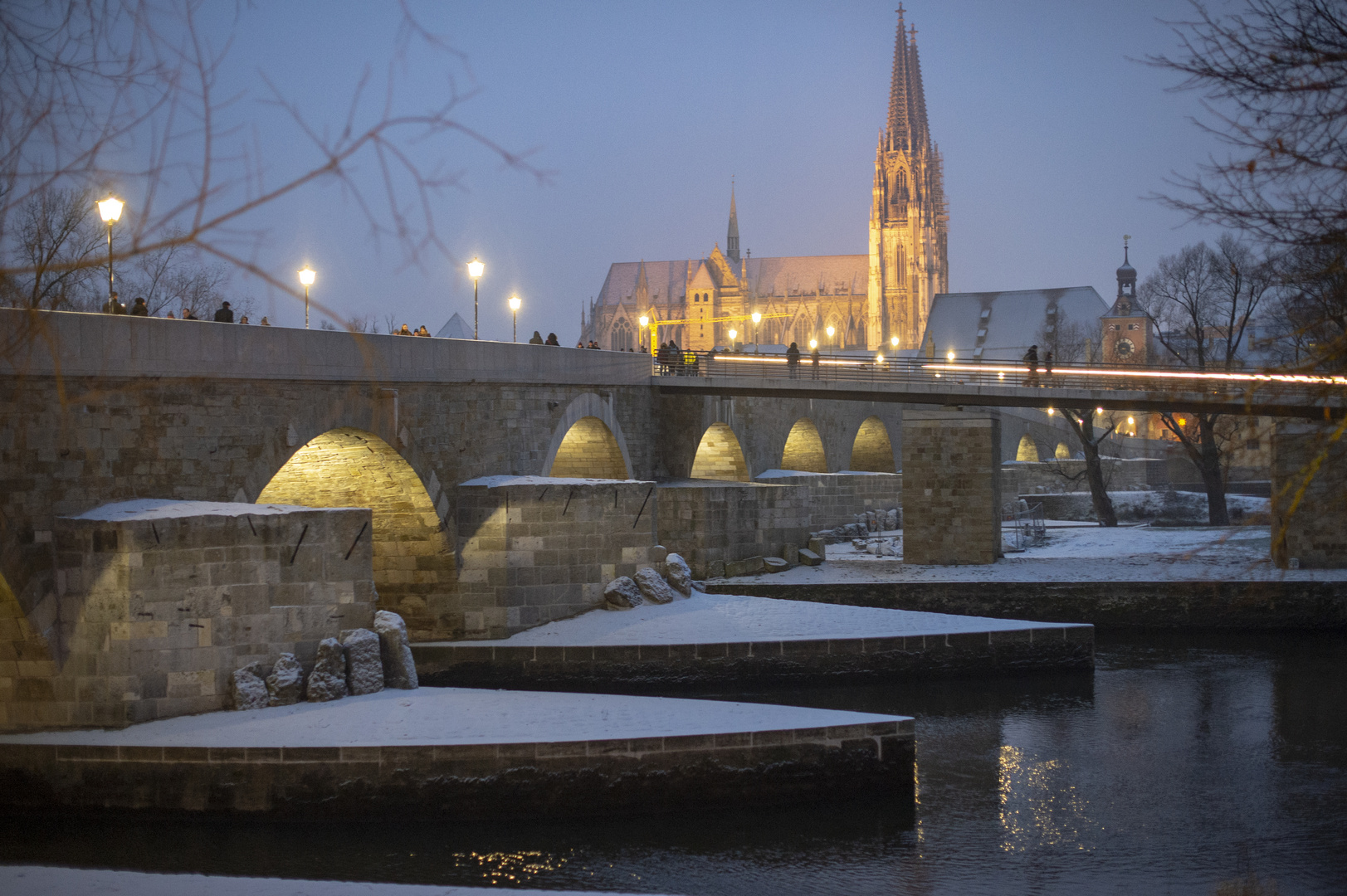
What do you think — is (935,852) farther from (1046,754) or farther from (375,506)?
(375,506)

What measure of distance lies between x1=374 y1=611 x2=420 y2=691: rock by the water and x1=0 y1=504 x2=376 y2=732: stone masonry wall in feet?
4.70

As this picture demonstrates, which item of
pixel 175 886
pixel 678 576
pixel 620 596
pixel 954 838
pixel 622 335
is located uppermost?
pixel 622 335

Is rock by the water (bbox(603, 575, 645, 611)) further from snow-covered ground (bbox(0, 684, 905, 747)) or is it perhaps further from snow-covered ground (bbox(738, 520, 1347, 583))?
snow-covered ground (bbox(738, 520, 1347, 583))

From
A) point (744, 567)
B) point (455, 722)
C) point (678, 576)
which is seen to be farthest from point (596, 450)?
point (455, 722)

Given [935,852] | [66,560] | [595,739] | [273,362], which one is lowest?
[935,852]

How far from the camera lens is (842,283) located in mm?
108312

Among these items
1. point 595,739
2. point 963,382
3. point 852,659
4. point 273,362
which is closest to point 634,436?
point 963,382

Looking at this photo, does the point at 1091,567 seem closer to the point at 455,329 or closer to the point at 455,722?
the point at 455,722

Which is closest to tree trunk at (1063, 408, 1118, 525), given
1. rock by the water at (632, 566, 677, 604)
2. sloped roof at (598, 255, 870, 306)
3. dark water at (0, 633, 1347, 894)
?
rock by the water at (632, 566, 677, 604)

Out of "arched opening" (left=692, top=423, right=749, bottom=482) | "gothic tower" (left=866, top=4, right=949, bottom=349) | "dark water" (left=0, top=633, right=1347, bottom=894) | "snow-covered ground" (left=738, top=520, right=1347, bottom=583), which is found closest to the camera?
"dark water" (left=0, top=633, right=1347, bottom=894)

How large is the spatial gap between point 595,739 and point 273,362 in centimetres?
574

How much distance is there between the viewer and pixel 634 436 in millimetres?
25562

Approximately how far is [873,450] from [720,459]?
13.8 metres

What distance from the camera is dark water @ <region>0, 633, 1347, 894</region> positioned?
10.7m
